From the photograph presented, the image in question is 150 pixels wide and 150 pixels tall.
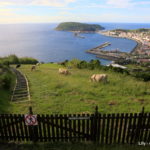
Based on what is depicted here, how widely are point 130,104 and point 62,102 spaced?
14.4 ft

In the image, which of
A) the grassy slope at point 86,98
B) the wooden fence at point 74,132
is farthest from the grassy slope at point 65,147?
the grassy slope at point 86,98

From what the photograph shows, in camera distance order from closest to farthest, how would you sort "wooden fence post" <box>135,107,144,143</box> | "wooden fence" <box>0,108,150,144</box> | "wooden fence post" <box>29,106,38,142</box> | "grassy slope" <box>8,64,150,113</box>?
1. "wooden fence post" <box>135,107,144,143</box>
2. "wooden fence" <box>0,108,150,144</box>
3. "wooden fence post" <box>29,106,38,142</box>
4. "grassy slope" <box>8,64,150,113</box>

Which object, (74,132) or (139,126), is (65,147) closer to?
(74,132)

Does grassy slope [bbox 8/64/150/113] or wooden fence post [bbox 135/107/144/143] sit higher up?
wooden fence post [bbox 135/107/144/143]

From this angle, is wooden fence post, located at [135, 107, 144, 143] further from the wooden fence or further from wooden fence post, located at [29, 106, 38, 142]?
wooden fence post, located at [29, 106, 38, 142]

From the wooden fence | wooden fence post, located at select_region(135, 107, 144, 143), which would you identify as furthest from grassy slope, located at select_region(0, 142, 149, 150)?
wooden fence post, located at select_region(135, 107, 144, 143)

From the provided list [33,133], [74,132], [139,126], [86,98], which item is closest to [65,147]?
[74,132]

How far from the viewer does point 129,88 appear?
13453 mm

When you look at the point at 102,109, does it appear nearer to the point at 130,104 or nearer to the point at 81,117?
the point at 130,104

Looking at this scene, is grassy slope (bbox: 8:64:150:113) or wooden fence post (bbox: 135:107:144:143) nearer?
wooden fence post (bbox: 135:107:144:143)

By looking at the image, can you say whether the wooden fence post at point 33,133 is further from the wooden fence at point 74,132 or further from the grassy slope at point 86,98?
the grassy slope at point 86,98

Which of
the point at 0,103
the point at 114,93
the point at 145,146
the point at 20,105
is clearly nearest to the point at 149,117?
the point at 145,146

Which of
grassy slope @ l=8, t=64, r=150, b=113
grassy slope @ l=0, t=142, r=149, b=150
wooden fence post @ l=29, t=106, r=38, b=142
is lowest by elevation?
grassy slope @ l=8, t=64, r=150, b=113

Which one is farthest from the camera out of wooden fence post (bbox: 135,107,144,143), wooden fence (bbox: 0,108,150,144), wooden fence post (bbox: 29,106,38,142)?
wooden fence post (bbox: 29,106,38,142)
